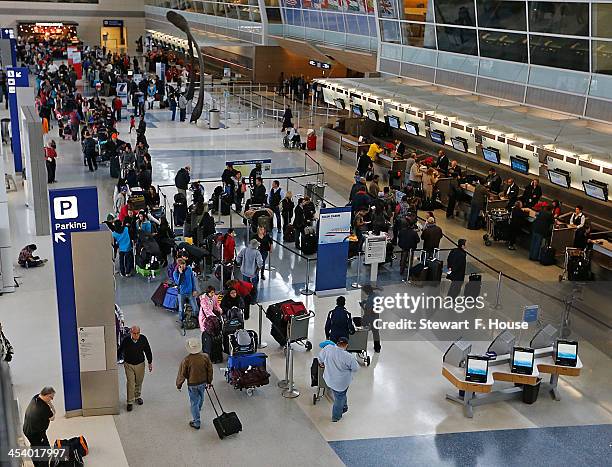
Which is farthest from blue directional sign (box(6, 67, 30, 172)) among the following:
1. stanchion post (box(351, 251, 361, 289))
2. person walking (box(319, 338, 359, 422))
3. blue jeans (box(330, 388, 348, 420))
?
blue jeans (box(330, 388, 348, 420))

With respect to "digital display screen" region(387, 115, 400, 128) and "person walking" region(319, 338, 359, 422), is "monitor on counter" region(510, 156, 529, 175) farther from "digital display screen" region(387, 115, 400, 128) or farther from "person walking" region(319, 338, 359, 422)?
"person walking" region(319, 338, 359, 422)

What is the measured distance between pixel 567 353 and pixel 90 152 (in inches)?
→ 673

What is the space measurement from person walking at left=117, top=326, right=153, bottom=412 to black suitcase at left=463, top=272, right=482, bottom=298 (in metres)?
6.58

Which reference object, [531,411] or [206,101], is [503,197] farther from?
[206,101]

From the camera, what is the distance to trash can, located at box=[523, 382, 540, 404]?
10.0 m

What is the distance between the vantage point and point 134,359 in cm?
913

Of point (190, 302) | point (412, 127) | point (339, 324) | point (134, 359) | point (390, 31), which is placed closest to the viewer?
point (134, 359)

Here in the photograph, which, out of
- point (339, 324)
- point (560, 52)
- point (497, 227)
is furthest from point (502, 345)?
point (560, 52)

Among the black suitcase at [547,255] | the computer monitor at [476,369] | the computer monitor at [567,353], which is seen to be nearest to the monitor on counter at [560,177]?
the black suitcase at [547,255]

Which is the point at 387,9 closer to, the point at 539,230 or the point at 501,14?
the point at 501,14

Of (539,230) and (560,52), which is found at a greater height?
(560,52)

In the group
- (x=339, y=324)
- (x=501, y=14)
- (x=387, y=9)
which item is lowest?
(x=339, y=324)

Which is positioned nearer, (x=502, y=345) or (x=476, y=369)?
(x=476, y=369)

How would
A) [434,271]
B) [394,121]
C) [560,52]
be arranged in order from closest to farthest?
[434,271] < [560,52] < [394,121]
